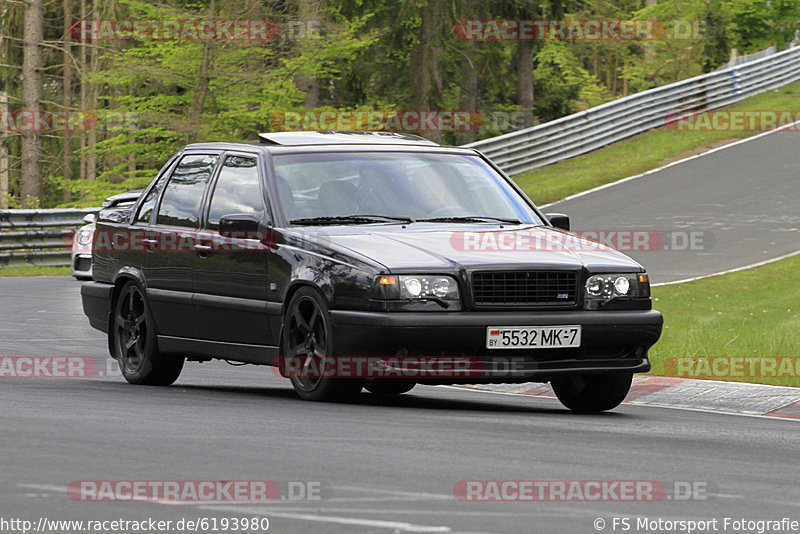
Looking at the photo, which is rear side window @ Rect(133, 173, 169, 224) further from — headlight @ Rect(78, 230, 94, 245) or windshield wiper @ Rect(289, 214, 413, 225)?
headlight @ Rect(78, 230, 94, 245)

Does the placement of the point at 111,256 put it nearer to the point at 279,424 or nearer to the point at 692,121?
the point at 279,424

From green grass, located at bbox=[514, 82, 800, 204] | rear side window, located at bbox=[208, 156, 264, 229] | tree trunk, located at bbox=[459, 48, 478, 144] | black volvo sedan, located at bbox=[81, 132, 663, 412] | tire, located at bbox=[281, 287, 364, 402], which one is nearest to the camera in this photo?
black volvo sedan, located at bbox=[81, 132, 663, 412]

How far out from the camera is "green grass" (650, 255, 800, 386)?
39.5ft

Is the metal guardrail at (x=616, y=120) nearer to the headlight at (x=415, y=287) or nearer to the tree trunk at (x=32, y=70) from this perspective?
the tree trunk at (x=32, y=70)

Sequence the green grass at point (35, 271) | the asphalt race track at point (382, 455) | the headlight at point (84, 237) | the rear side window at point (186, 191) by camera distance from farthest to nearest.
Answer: the green grass at point (35, 271), the headlight at point (84, 237), the rear side window at point (186, 191), the asphalt race track at point (382, 455)

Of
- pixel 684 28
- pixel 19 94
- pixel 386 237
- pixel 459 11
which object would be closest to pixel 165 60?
pixel 459 11

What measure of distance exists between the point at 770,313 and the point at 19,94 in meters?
41.5

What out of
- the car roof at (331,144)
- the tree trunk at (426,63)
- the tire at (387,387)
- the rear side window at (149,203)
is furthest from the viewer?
the tree trunk at (426,63)

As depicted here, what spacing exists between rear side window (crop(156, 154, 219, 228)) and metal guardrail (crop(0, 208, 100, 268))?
54.0ft

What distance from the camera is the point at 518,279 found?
9.01 meters

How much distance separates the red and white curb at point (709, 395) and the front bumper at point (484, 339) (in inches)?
49.5

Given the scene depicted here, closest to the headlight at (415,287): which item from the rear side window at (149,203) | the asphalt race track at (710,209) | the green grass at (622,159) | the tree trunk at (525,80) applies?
the rear side window at (149,203)

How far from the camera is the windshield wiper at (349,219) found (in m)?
9.73

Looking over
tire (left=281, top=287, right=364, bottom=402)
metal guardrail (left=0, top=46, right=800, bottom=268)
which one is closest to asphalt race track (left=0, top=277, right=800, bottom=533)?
tire (left=281, top=287, right=364, bottom=402)
